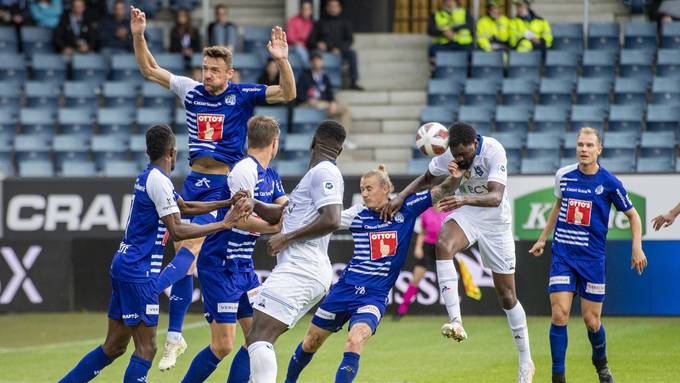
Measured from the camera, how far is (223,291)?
944 centimetres

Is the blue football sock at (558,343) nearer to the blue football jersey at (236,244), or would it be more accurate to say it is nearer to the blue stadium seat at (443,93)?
the blue football jersey at (236,244)

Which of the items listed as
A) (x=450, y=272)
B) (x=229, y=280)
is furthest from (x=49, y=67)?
(x=229, y=280)

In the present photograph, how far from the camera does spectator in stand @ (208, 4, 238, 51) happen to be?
68.2 feet

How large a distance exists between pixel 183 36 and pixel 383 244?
40.6 ft

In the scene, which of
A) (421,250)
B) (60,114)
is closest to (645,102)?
(421,250)

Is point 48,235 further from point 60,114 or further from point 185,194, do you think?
point 185,194

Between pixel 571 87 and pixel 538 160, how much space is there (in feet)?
6.34

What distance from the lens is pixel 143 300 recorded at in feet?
29.5

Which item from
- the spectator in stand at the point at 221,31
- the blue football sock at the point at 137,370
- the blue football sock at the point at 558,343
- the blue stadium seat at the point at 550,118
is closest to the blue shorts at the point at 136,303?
the blue football sock at the point at 137,370

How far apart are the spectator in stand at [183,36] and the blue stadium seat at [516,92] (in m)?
5.00

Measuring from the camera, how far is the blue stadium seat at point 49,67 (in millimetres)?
21094

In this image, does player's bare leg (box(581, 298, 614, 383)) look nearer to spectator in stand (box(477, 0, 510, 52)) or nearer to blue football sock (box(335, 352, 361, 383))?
blue football sock (box(335, 352, 361, 383))

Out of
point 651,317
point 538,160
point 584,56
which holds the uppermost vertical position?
point 584,56

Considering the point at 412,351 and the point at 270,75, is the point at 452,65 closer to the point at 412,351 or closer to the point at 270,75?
the point at 270,75
